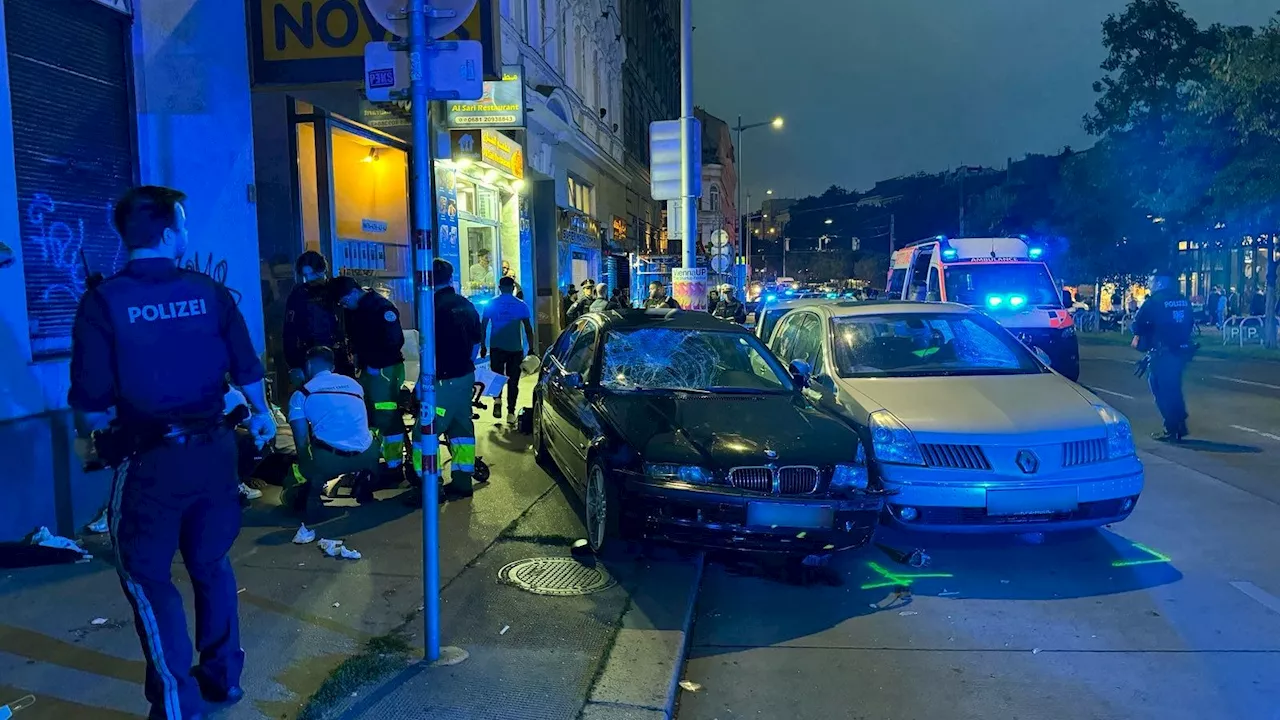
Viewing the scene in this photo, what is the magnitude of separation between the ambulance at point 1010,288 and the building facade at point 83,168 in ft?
37.0

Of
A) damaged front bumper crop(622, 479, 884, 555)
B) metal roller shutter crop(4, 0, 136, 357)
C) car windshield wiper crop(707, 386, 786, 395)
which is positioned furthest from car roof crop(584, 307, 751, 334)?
metal roller shutter crop(4, 0, 136, 357)

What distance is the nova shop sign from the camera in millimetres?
8070

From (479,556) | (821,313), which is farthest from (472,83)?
(821,313)

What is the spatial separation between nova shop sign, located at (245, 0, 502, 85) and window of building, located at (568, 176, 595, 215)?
41.8 ft

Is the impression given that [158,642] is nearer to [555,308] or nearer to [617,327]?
[617,327]

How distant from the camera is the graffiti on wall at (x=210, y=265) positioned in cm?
670

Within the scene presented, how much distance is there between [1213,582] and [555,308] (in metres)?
15.5

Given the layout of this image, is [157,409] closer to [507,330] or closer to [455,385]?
[455,385]

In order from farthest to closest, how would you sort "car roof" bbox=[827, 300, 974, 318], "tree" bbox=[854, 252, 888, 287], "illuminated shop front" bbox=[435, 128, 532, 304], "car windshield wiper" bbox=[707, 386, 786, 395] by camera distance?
"tree" bbox=[854, 252, 888, 287] < "illuminated shop front" bbox=[435, 128, 532, 304] < "car roof" bbox=[827, 300, 974, 318] < "car windshield wiper" bbox=[707, 386, 786, 395]

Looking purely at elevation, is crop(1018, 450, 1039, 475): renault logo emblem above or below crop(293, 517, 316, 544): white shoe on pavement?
above

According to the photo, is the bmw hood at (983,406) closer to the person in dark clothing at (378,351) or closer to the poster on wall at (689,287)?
the person in dark clothing at (378,351)

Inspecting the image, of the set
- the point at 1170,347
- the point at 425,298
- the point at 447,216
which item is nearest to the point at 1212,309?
the point at 1170,347

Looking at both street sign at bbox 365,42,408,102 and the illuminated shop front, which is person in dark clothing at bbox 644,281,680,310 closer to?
the illuminated shop front

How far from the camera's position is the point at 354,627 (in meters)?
4.19
